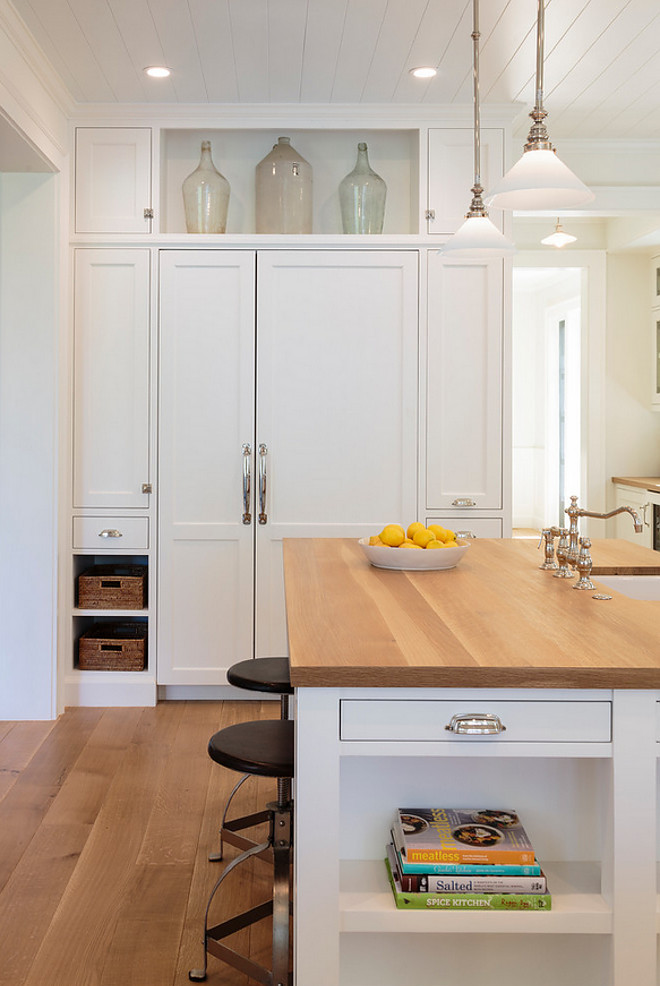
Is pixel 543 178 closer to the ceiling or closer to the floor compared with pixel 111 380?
closer to the ceiling

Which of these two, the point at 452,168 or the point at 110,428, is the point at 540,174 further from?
the point at 110,428

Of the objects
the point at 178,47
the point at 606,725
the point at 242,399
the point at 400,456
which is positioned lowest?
the point at 606,725

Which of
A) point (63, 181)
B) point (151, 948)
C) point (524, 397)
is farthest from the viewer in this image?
point (524, 397)

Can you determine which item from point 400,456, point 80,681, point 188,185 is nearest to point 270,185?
point 188,185

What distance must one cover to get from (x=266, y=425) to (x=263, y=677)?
6.13ft

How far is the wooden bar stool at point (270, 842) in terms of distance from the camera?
1843mm

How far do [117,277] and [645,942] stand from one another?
3.42 meters

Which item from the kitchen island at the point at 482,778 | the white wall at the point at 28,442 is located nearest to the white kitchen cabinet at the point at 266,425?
the white wall at the point at 28,442

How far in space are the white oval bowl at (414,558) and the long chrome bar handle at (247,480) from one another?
159 centimetres

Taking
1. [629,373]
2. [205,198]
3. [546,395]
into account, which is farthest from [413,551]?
[546,395]

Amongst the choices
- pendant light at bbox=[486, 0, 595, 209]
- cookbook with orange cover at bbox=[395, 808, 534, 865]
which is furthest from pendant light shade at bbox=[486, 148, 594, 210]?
cookbook with orange cover at bbox=[395, 808, 534, 865]

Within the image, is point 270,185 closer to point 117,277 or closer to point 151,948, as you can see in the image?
point 117,277

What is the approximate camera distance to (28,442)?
12.5 feet

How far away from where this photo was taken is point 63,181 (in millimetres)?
3838
